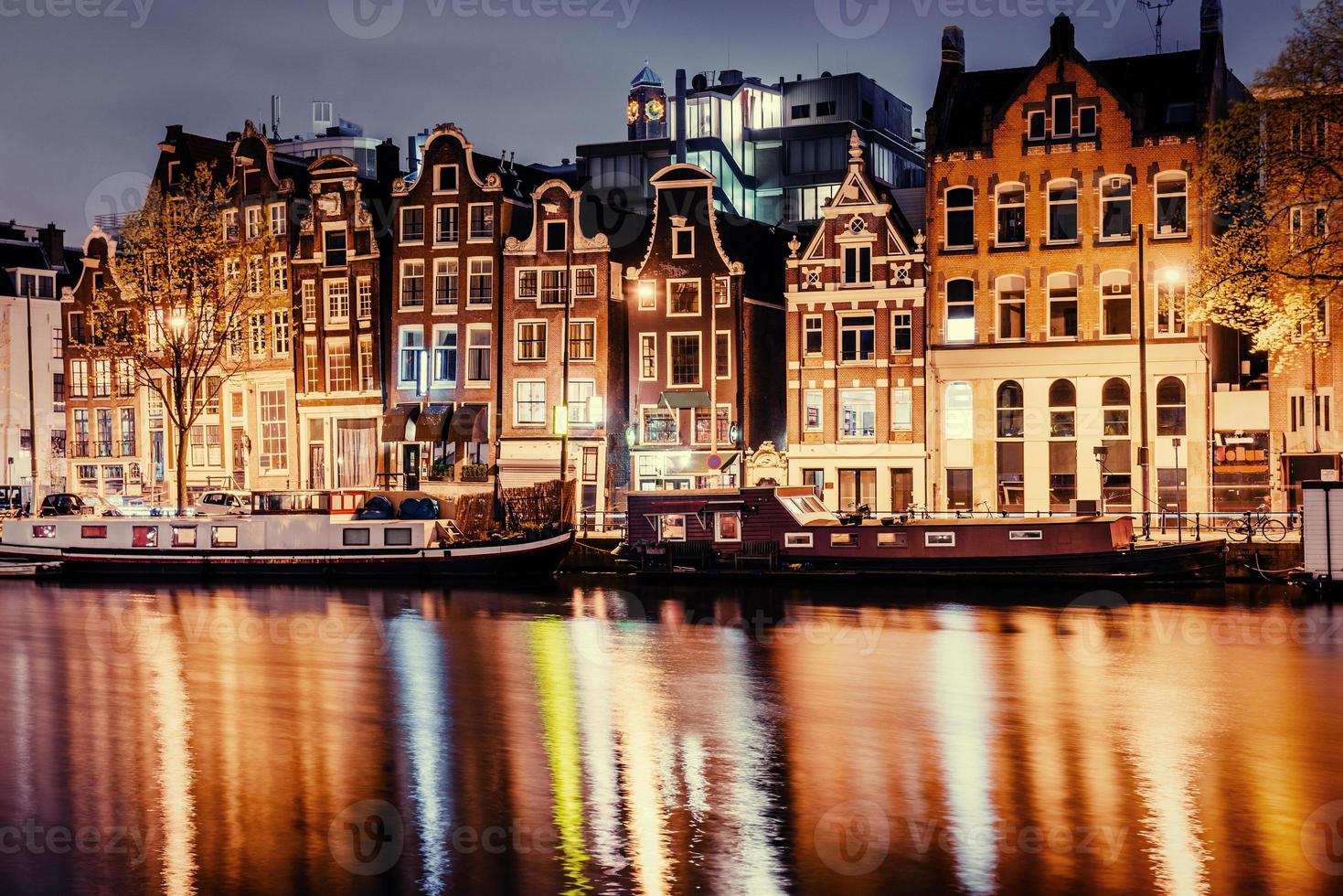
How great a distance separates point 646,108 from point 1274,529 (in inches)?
3212

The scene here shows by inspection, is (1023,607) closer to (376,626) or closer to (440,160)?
(376,626)

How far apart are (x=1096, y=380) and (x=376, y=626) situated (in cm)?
3393

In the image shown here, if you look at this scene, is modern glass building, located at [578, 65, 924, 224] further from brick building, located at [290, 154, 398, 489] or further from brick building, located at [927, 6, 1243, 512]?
brick building, located at [927, 6, 1243, 512]

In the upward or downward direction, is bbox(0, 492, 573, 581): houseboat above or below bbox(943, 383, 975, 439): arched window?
below

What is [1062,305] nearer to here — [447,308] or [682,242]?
[682,242]

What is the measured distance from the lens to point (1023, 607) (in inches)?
1689

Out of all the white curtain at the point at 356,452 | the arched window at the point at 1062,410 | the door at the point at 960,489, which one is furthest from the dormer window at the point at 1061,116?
the white curtain at the point at 356,452

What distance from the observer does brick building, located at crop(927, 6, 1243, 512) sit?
6169 cm

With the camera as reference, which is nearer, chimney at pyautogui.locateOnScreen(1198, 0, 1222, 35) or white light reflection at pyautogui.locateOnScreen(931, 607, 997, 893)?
white light reflection at pyautogui.locateOnScreen(931, 607, 997, 893)

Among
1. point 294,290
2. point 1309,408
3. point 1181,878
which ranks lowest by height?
point 1181,878

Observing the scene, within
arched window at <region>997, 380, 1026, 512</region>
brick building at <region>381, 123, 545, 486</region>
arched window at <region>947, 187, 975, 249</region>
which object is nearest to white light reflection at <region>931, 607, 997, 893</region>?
arched window at <region>997, 380, 1026, 512</region>

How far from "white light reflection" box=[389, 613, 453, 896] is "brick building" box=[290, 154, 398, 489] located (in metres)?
38.1

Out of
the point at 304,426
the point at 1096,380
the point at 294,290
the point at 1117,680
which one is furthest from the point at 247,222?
the point at 1117,680

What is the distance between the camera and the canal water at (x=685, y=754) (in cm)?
1775
